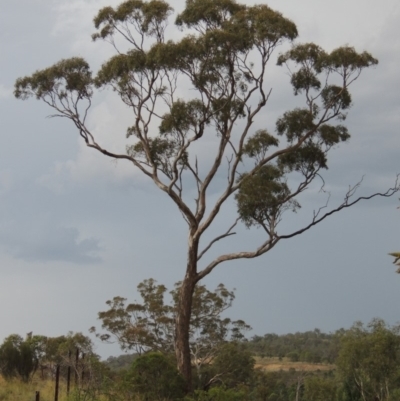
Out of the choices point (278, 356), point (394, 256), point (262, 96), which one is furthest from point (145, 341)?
point (278, 356)

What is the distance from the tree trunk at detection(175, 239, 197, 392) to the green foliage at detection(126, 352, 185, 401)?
1.14 m

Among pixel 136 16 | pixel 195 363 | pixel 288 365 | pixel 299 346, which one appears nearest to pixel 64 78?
pixel 136 16

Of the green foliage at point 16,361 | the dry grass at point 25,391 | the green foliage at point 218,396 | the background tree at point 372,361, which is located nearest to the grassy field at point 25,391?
the dry grass at point 25,391

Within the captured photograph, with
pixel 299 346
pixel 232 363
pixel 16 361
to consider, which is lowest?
pixel 16 361

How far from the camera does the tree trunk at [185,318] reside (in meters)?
19.3

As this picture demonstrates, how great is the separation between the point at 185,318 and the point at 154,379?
2.28 metres

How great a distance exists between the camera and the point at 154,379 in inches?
691

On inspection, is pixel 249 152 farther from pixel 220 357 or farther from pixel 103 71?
pixel 220 357

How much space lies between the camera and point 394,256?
1703 centimetres

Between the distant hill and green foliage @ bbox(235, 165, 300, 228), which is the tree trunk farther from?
the distant hill

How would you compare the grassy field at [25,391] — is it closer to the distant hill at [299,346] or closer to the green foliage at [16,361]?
the green foliage at [16,361]

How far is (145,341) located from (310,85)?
49.4 feet

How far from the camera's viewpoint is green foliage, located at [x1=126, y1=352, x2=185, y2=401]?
17250 mm

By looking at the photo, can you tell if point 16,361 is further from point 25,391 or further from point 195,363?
point 195,363
